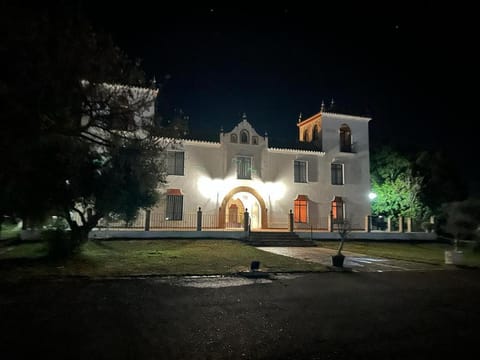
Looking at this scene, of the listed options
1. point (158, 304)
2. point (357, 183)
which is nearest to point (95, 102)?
point (158, 304)

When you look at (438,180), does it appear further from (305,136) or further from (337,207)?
(305,136)

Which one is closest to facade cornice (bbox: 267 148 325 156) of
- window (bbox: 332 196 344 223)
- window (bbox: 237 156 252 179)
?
window (bbox: 237 156 252 179)

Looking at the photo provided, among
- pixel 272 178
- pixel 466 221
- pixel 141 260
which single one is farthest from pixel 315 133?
pixel 141 260

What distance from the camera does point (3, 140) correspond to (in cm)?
898

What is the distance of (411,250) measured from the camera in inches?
792

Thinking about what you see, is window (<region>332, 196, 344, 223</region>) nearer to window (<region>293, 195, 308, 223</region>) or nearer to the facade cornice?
window (<region>293, 195, 308, 223</region>)

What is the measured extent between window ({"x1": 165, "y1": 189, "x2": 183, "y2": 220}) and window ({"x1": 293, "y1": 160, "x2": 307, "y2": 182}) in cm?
838

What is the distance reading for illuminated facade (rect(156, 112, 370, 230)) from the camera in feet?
75.4

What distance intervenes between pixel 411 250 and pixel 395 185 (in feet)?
28.3

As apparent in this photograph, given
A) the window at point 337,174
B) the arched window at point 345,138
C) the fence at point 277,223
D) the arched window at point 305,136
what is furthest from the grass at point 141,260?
the arched window at point 305,136

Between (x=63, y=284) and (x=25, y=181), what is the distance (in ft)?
13.7

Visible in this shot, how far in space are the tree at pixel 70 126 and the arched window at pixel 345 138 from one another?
17.5m

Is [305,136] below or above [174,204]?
above

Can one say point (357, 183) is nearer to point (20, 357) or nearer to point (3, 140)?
point (3, 140)
